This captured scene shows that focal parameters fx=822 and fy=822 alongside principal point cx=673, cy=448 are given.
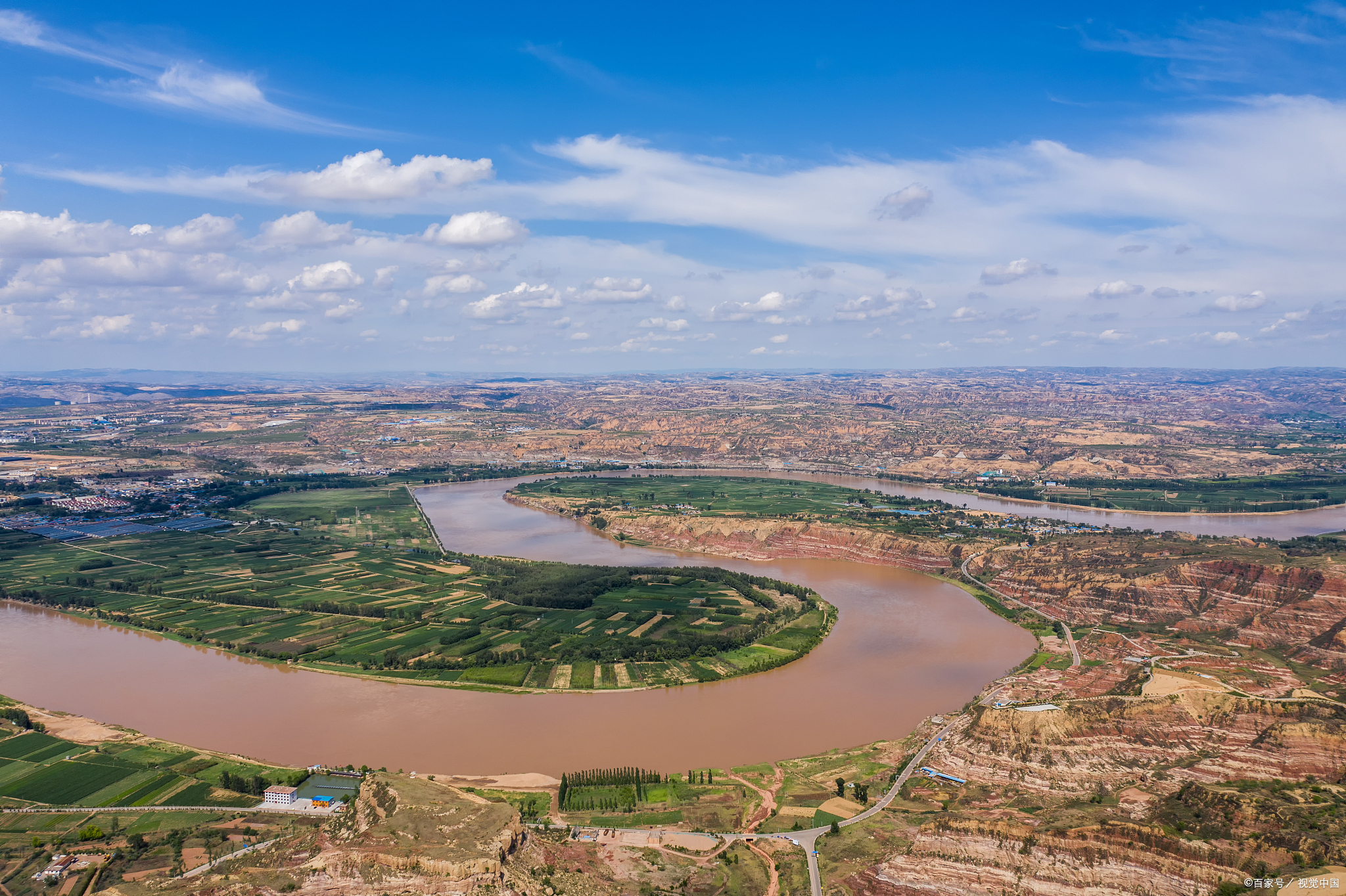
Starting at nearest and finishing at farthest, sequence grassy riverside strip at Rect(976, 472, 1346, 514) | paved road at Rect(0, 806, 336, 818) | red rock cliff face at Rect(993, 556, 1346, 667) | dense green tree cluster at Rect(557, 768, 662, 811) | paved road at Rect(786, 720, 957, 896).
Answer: paved road at Rect(786, 720, 957, 896)
paved road at Rect(0, 806, 336, 818)
dense green tree cluster at Rect(557, 768, 662, 811)
red rock cliff face at Rect(993, 556, 1346, 667)
grassy riverside strip at Rect(976, 472, 1346, 514)

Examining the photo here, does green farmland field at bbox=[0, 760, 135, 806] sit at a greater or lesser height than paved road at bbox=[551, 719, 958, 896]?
lesser

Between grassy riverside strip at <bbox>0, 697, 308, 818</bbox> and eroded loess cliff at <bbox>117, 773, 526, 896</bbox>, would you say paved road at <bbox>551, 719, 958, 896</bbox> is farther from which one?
grassy riverside strip at <bbox>0, 697, 308, 818</bbox>

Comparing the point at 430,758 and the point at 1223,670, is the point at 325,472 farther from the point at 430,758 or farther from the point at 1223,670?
the point at 1223,670

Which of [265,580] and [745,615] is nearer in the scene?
[745,615]

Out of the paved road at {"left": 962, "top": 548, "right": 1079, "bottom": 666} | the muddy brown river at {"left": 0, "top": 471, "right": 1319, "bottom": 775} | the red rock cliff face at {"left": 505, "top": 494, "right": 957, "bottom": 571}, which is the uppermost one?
the red rock cliff face at {"left": 505, "top": 494, "right": 957, "bottom": 571}

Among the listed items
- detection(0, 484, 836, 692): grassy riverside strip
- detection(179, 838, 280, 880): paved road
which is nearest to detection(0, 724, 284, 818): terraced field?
detection(179, 838, 280, 880): paved road

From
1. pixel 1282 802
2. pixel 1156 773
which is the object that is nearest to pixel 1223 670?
pixel 1156 773

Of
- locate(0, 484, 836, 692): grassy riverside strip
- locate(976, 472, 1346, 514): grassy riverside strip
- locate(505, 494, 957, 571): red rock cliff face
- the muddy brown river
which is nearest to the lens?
the muddy brown river
